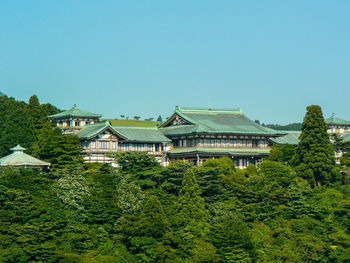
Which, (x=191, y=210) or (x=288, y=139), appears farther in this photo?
(x=288, y=139)

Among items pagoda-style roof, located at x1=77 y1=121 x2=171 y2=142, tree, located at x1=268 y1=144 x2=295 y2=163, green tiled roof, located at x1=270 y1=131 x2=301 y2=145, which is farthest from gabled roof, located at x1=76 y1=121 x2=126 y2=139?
Result: green tiled roof, located at x1=270 y1=131 x2=301 y2=145

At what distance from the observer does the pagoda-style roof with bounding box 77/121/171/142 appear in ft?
216

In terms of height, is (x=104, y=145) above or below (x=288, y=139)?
below

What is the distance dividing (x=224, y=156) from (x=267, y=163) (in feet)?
17.6

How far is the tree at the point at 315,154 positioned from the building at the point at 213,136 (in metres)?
7.06

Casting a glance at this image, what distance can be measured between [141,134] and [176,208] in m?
17.8

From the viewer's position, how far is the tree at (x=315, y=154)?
63.8 meters

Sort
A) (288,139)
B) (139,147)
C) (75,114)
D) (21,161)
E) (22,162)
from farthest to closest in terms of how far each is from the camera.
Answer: (288,139) < (75,114) < (139,147) < (21,161) < (22,162)

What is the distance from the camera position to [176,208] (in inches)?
2106

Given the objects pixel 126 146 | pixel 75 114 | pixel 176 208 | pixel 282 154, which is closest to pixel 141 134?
pixel 126 146

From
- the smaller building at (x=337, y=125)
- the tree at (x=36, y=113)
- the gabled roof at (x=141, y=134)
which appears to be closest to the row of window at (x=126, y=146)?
the gabled roof at (x=141, y=134)

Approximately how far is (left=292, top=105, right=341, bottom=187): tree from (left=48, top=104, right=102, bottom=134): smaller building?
2612 centimetres

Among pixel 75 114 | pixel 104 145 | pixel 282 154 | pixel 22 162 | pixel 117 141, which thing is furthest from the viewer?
pixel 75 114

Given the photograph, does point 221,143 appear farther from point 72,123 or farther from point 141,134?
point 72,123
